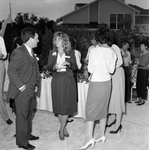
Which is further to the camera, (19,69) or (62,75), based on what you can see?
(62,75)

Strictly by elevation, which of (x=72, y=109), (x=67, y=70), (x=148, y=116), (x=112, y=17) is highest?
(x=112, y=17)

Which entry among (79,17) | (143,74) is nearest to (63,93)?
(143,74)

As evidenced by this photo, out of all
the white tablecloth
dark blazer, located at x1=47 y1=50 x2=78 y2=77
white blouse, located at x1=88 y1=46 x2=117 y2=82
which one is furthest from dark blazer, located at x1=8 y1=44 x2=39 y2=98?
the white tablecloth

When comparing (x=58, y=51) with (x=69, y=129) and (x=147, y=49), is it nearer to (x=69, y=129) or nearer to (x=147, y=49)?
(x=69, y=129)

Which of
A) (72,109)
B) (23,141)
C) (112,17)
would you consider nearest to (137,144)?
(72,109)

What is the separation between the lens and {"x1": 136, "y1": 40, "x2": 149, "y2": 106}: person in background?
6551 mm

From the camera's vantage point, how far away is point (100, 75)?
3.44m

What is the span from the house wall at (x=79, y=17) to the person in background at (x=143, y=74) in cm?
1821

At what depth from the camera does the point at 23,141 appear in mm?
3529

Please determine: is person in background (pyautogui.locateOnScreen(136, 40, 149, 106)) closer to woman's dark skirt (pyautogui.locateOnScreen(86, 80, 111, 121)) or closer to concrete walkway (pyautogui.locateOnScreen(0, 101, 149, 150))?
concrete walkway (pyautogui.locateOnScreen(0, 101, 149, 150))

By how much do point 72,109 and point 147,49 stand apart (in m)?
3.83

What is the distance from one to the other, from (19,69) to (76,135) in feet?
5.76

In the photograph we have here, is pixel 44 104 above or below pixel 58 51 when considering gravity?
below

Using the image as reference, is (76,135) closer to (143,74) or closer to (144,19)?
(143,74)
